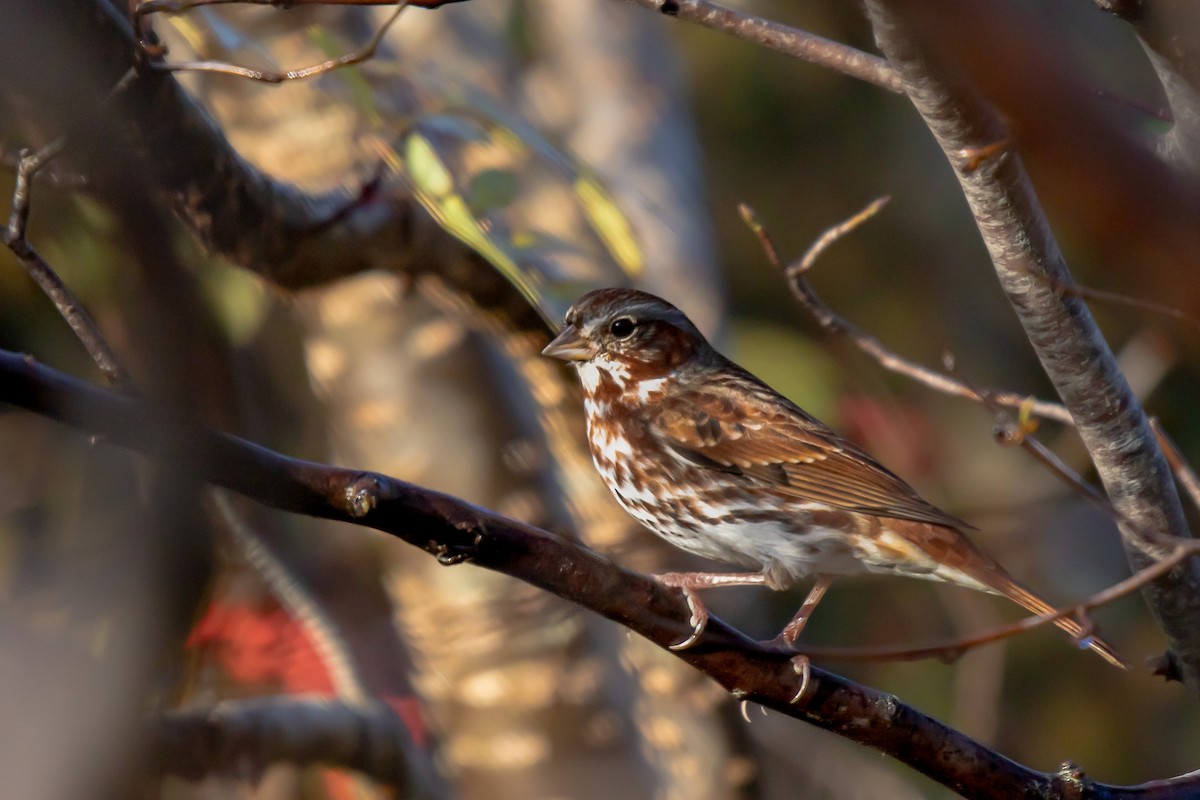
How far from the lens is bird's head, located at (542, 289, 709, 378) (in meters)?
3.55

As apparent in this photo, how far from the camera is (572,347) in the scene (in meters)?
3.55

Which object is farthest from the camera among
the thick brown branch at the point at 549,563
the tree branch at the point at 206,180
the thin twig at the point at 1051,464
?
the tree branch at the point at 206,180

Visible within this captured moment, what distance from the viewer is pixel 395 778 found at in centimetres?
397

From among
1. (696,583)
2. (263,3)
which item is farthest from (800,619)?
(263,3)

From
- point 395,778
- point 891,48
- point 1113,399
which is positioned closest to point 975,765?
point 1113,399

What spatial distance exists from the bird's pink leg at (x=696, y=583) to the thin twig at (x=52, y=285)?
3.04ft

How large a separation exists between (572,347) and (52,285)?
1888mm

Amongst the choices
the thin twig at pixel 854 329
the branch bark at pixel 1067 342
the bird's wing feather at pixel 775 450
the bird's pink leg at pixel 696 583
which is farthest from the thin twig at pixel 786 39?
the bird's wing feather at pixel 775 450

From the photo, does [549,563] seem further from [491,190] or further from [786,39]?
[491,190]

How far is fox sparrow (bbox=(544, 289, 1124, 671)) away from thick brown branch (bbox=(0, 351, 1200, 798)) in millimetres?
627

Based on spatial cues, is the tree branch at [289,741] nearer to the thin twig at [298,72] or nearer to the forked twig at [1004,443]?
the thin twig at [298,72]

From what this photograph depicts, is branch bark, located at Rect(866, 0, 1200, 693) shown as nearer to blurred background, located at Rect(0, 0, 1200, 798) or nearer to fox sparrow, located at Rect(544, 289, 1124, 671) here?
blurred background, located at Rect(0, 0, 1200, 798)

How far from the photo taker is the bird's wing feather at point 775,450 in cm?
323

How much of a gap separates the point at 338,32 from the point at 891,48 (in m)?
3.41
